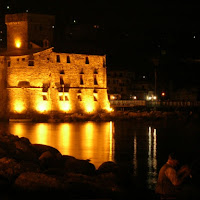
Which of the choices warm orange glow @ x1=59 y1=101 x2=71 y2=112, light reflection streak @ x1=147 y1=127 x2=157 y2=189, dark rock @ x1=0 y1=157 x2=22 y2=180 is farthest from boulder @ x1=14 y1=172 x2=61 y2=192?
warm orange glow @ x1=59 y1=101 x2=71 y2=112

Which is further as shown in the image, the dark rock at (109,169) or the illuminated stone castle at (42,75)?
the illuminated stone castle at (42,75)

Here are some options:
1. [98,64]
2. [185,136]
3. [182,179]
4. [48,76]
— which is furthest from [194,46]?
[182,179]

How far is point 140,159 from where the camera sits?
2195cm

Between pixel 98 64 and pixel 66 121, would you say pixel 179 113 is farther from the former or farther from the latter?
pixel 66 121

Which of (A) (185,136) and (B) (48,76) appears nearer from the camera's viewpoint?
(A) (185,136)

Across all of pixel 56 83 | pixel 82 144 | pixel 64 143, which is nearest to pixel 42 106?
pixel 56 83

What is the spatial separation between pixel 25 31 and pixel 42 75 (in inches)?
212

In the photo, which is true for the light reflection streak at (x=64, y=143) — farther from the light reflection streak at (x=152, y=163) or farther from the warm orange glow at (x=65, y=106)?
the warm orange glow at (x=65, y=106)

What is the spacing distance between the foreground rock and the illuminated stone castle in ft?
101

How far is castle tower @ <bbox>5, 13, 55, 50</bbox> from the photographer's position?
49281 millimetres

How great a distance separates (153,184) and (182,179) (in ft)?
19.1

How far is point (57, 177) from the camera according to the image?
43.9ft

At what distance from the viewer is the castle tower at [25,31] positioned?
49.3 m

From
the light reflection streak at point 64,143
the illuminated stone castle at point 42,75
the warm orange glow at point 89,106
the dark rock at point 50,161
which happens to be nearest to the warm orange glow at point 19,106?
the illuminated stone castle at point 42,75
